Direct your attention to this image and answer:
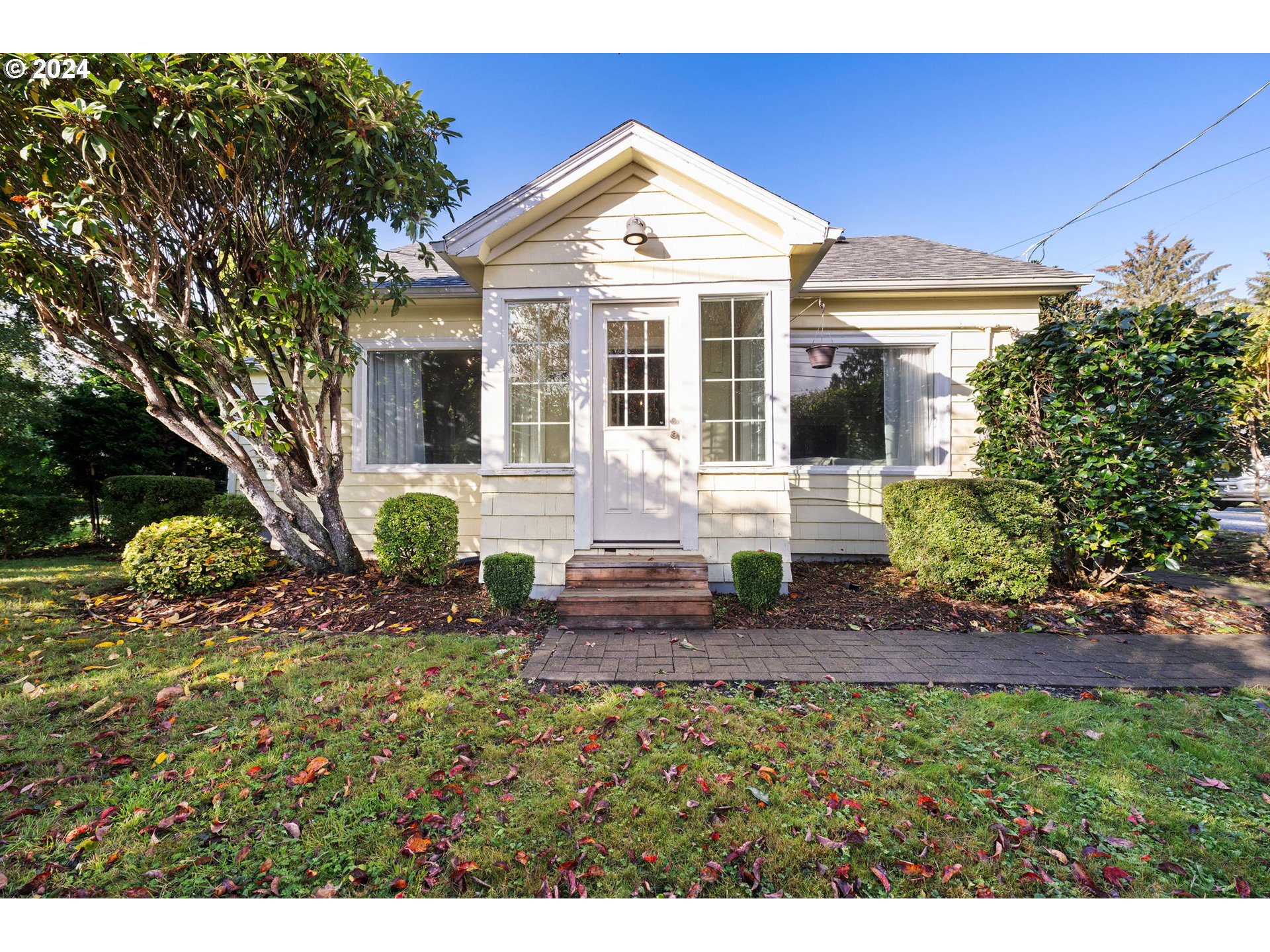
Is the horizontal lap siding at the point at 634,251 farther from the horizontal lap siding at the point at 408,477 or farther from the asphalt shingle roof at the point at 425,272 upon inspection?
the horizontal lap siding at the point at 408,477

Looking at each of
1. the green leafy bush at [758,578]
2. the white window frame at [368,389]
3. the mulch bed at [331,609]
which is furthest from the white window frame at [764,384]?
the white window frame at [368,389]

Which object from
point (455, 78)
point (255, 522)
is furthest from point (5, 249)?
point (455, 78)

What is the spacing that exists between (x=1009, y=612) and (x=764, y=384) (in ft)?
9.57

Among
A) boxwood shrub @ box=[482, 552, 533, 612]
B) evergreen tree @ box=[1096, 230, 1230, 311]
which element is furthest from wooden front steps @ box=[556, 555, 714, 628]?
evergreen tree @ box=[1096, 230, 1230, 311]

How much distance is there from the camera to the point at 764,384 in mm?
4785

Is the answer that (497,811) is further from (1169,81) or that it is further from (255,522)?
(1169,81)

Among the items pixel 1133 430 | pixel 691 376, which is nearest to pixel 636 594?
pixel 691 376

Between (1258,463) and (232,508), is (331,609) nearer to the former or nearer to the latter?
(232,508)

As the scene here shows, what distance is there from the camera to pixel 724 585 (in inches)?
188

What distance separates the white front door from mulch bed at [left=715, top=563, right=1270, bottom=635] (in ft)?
3.63

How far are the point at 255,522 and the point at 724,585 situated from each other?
5400 mm

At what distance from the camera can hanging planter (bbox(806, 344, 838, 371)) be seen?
18.9 feet

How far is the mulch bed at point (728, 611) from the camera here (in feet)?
13.1

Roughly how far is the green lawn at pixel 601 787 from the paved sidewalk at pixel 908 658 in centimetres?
22
